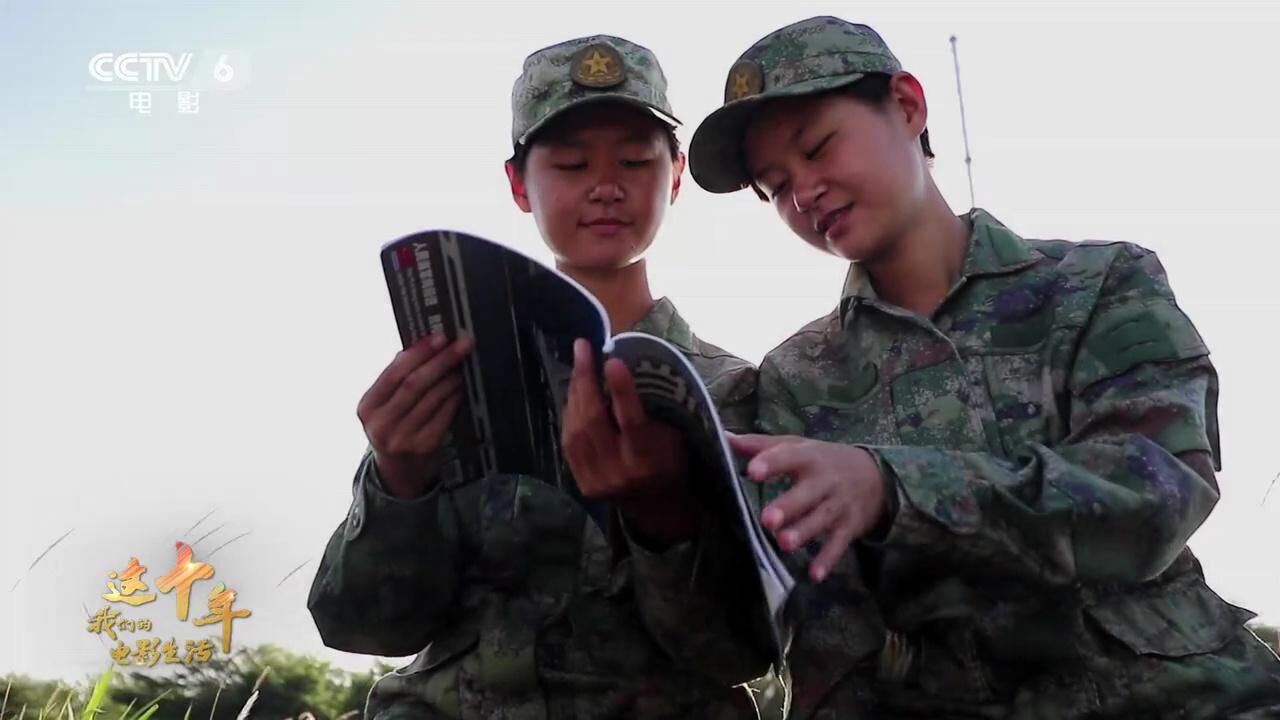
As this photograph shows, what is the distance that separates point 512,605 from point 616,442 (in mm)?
688

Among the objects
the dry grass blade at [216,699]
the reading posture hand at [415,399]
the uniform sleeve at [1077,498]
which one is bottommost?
the dry grass blade at [216,699]

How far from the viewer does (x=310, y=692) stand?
5.04 m

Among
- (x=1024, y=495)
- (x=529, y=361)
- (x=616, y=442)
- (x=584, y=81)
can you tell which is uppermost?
(x=584, y=81)

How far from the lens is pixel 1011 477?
1.30 m

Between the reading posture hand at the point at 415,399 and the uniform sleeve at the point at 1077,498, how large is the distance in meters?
0.56

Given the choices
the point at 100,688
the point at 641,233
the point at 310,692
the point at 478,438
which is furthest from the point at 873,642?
the point at 310,692

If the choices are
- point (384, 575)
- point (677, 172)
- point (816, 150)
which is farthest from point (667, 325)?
point (384, 575)

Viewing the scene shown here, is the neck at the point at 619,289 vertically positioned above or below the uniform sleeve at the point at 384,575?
above

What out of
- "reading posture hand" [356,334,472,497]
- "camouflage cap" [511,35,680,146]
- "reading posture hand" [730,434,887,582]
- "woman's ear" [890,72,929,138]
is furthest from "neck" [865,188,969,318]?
"reading posture hand" [356,334,472,497]

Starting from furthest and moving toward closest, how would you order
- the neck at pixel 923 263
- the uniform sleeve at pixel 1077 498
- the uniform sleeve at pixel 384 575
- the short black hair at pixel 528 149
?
1. the short black hair at pixel 528 149
2. the neck at pixel 923 263
3. the uniform sleeve at pixel 384 575
4. the uniform sleeve at pixel 1077 498

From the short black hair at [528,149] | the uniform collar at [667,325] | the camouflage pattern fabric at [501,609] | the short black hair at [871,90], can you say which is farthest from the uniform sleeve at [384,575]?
the short black hair at [871,90]

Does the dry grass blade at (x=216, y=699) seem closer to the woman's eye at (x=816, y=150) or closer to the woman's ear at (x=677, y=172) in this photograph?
the woman's ear at (x=677, y=172)

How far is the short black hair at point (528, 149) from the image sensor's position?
2068 mm

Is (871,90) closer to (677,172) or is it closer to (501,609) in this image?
(677,172)
